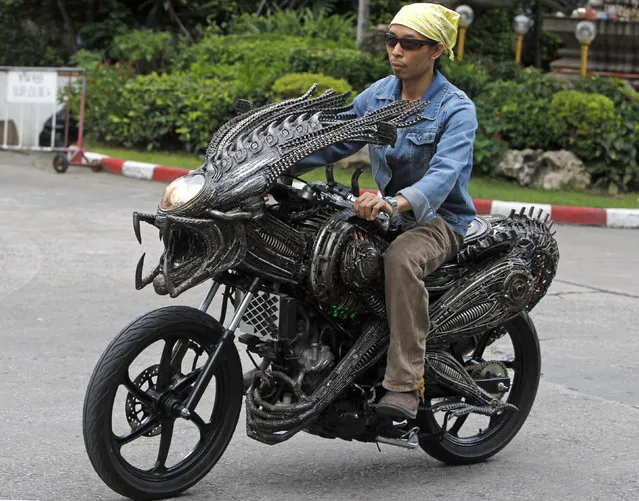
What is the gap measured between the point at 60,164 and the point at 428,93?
9927mm

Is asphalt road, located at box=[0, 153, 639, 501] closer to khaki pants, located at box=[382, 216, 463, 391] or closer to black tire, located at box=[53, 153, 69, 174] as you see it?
khaki pants, located at box=[382, 216, 463, 391]

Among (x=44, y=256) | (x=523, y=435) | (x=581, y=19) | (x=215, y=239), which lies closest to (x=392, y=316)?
(x=215, y=239)

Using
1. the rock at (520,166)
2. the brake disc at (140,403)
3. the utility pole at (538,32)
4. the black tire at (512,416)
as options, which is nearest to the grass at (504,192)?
the rock at (520,166)

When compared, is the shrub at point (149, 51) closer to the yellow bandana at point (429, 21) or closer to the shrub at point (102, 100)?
the shrub at point (102, 100)

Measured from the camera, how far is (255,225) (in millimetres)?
4137

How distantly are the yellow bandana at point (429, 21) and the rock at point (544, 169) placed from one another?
942cm

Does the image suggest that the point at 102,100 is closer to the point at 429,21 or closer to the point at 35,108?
the point at 35,108

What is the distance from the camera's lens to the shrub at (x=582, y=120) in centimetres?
1384

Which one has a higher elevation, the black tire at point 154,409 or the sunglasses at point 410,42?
the sunglasses at point 410,42

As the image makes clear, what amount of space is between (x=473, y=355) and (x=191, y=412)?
1.44 meters

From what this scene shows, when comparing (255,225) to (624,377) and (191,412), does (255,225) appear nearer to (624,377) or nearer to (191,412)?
(191,412)

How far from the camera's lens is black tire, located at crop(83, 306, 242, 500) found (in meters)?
3.97

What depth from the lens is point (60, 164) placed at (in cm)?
1398

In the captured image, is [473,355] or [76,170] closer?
[473,355]
